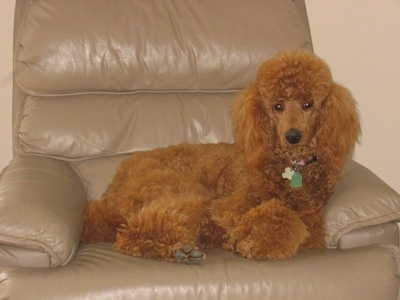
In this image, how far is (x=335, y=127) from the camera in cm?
203

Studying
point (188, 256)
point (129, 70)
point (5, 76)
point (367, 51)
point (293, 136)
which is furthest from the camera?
point (367, 51)


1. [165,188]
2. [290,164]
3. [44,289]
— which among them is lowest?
[44,289]

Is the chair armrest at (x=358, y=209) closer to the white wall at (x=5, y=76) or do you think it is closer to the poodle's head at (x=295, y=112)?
the poodle's head at (x=295, y=112)

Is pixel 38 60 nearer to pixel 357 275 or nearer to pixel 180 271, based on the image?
pixel 180 271

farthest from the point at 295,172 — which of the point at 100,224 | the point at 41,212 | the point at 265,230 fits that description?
the point at 41,212

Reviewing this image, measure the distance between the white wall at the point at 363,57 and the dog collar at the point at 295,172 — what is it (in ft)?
3.67

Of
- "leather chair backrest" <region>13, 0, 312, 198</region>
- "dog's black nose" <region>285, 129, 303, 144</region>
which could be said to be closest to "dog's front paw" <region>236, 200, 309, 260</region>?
"dog's black nose" <region>285, 129, 303, 144</region>

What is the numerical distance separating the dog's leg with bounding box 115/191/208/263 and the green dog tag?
1.11ft

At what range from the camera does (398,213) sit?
199cm

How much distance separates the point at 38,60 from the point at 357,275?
4.72 feet

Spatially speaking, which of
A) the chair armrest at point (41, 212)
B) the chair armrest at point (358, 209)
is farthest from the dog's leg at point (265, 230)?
the chair armrest at point (41, 212)

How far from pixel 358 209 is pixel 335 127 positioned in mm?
275

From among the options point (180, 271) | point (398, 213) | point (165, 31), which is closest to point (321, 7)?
point (165, 31)

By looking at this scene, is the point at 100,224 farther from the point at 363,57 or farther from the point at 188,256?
the point at 363,57
